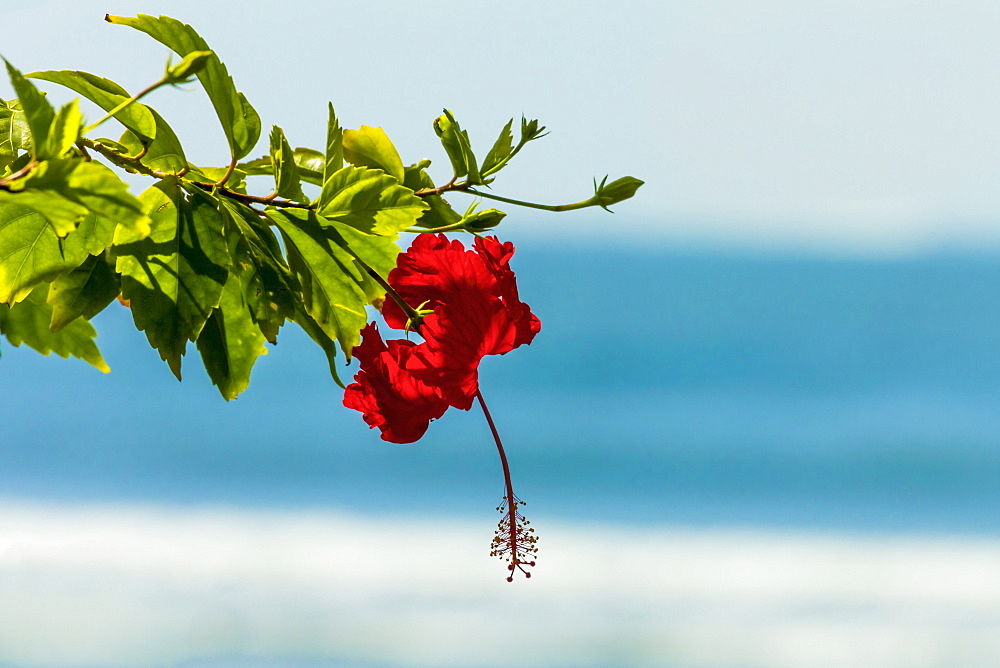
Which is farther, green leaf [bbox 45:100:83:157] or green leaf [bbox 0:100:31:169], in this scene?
green leaf [bbox 0:100:31:169]

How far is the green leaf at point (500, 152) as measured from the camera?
0.44 m

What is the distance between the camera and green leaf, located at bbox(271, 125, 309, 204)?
15.8 inches

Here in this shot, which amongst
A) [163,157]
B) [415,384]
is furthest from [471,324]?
[163,157]

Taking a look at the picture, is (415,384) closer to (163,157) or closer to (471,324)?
(471,324)

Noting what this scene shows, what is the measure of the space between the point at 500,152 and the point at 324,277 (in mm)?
110

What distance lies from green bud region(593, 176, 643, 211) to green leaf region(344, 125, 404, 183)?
113 millimetres

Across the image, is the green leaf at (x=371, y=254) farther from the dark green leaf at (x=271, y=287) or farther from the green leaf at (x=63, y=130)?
the green leaf at (x=63, y=130)

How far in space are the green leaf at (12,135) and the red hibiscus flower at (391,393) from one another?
19 centimetres

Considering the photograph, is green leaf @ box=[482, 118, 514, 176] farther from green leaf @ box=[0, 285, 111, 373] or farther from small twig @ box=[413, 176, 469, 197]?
green leaf @ box=[0, 285, 111, 373]

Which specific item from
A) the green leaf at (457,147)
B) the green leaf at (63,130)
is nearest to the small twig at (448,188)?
the green leaf at (457,147)

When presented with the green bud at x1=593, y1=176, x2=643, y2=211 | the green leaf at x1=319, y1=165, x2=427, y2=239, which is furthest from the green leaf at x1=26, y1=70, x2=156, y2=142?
the green bud at x1=593, y1=176, x2=643, y2=211

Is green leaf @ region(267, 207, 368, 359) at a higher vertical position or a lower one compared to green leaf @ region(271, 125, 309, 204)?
lower

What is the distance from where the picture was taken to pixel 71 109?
26cm

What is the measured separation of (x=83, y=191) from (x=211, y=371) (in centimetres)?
21
